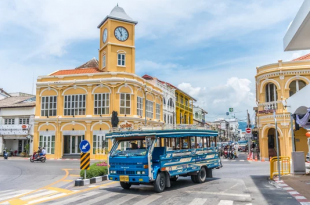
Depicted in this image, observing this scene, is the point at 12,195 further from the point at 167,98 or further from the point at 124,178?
the point at 167,98

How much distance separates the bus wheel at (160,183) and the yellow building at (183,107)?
44.7 meters

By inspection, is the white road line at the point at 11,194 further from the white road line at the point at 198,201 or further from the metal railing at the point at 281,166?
the metal railing at the point at 281,166

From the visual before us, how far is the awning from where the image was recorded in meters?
11.0

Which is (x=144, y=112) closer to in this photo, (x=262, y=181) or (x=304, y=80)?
(x=304, y=80)

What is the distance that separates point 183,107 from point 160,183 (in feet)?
167

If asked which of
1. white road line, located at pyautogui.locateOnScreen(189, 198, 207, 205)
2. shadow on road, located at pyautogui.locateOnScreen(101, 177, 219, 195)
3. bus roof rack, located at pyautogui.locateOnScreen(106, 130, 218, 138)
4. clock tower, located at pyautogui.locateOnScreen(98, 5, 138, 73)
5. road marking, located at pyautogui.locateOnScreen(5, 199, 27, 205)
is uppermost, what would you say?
clock tower, located at pyautogui.locateOnScreen(98, 5, 138, 73)

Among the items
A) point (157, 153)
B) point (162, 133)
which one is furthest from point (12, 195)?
point (162, 133)

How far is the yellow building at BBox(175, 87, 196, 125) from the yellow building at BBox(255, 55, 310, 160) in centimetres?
2740

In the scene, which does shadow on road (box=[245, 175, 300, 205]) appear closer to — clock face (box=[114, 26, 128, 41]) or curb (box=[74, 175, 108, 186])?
curb (box=[74, 175, 108, 186])

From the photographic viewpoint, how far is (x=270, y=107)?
1137 inches

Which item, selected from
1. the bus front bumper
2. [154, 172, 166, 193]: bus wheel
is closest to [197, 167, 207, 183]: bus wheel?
[154, 172, 166, 193]: bus wheel

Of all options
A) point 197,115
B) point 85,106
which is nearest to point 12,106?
point 85,106

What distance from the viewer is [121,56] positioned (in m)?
39.7

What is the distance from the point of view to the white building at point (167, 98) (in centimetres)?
4776
